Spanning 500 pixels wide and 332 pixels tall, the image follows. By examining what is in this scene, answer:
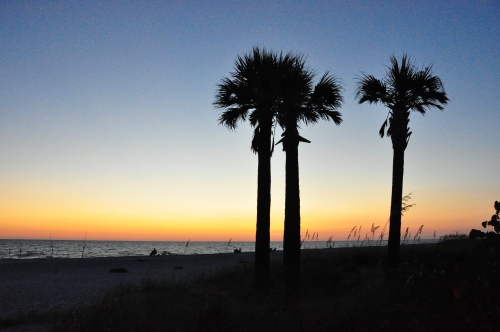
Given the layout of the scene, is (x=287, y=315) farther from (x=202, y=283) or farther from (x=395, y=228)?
(x=395, y=228)

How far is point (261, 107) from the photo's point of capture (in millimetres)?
15234

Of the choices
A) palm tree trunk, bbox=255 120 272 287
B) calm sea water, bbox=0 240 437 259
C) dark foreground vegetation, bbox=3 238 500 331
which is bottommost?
calm sea water, bbox=0 240 437 259

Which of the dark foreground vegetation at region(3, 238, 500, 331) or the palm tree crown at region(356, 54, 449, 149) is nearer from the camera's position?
the dark foreground vegetation at region(3, 238, 500, 331)

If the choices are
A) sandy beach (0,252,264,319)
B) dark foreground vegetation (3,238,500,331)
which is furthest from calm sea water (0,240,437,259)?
dark foreground vegetation (3,238,500,331)

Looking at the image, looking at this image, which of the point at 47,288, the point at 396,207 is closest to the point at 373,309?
the point at 396,207

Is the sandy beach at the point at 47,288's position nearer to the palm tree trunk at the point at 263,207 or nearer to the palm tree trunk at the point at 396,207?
the palm tree trunk at the point at 263,207

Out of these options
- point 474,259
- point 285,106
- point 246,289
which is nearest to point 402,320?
point 474,259

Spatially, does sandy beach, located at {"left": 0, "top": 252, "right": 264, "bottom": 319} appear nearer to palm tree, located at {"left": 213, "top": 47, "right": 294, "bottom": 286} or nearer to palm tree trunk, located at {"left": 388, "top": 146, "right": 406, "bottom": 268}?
palm tree, located at {"left": 213, "top": 47, "right": 294, "bottom": 286}

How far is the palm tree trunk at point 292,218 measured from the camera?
46.2ft

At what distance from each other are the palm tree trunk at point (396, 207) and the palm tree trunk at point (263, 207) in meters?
4.73

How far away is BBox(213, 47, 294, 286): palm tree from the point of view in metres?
14.9

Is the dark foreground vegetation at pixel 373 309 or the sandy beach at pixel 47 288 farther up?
the dark foreground vegetation at pixel 373 309

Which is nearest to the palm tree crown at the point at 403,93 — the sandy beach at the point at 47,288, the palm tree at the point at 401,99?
the palm tree at the point at 401,99

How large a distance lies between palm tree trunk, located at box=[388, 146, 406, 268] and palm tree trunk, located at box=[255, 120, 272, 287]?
4734mm
